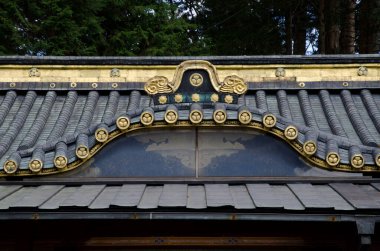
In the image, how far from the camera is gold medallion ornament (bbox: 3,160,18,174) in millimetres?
5258

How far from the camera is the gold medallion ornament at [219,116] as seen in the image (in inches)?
216

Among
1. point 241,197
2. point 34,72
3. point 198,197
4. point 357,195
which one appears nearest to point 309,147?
point 357,195

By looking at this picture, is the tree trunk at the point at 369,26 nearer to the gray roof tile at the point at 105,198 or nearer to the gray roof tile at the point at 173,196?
the gray roof tile at the point at 173,196

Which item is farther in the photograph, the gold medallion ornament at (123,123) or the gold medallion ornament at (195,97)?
the gold medallion ornament at (195,97)

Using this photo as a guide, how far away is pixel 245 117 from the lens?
5.50 metres

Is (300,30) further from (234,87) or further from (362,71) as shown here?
(234,87)

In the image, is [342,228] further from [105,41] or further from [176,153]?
[105,41]

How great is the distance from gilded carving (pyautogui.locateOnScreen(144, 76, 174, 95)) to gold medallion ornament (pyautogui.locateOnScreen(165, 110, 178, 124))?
456mm

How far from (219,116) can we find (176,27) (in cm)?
1313

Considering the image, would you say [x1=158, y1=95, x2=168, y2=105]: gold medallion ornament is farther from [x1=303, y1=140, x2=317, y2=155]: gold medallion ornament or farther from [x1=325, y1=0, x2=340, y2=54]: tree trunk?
[x1=325, y1=0, x2=340, y2=54]: tree trunk

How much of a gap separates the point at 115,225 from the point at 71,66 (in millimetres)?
3684

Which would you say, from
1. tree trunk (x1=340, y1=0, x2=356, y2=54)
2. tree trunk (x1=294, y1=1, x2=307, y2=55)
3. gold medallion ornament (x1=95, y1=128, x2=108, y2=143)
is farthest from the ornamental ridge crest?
tree trunk (x1=294, y1=1, x2=307, y2=55)

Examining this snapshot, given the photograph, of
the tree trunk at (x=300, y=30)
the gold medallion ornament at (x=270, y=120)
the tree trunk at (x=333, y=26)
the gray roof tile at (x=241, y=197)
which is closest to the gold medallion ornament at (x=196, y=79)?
the gold medallion ornament at (x=270, y=120)

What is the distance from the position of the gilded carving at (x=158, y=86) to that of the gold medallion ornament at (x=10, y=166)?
5.53 feet
